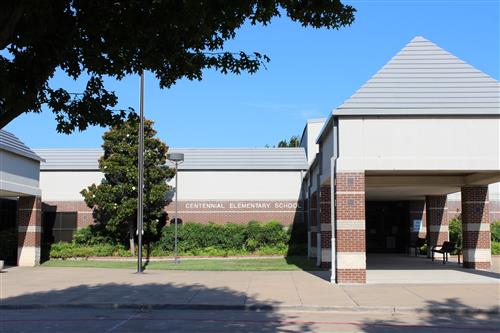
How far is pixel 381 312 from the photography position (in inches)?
527

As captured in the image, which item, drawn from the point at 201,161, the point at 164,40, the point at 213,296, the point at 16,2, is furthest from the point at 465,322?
the point at 201,161

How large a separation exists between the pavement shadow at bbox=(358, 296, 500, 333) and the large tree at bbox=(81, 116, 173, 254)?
68.7 ft

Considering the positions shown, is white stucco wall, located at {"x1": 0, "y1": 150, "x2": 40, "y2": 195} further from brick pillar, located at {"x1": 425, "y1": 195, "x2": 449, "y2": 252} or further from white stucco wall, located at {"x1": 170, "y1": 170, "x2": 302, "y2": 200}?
brick pillar, located at {"x1": 425, "y1": 195, "x2": 449, "y2": 252}

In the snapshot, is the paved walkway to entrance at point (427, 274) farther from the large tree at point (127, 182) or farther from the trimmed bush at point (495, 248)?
the large tree at point (127, 182)

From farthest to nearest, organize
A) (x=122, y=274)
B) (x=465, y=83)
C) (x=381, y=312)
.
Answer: (x=122, y=274) < (x=465, y=83) < (x=381, y=312)

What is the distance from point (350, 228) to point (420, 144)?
132 inches

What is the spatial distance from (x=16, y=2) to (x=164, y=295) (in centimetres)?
1187

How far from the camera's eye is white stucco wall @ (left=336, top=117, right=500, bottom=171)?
1833cm

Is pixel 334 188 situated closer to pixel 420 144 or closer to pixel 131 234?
pixel 420 144

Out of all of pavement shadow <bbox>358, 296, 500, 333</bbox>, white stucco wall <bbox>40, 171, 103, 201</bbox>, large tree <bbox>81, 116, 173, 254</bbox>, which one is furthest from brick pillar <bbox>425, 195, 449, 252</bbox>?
white stucco wall <bbox>40, 171, 103, 201</bbox>

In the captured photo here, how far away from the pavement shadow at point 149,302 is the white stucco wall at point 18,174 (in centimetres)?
975

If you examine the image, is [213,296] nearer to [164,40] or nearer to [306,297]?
[306,297]

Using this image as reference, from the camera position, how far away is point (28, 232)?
95.8 ft

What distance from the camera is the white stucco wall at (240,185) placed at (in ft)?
124
